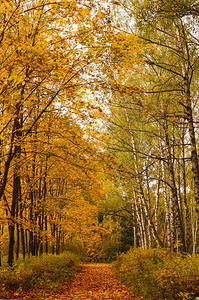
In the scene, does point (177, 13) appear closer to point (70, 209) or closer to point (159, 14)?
point (159, 14)

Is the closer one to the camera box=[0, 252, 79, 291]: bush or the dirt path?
box=[0, 252, 79, 291]: bush

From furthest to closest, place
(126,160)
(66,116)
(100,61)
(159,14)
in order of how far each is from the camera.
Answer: (126,160) < (66,116) < (159,14) < (100,61)

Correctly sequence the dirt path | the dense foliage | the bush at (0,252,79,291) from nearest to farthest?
the dense foliage → the bush at (0,252,79,291) → the dirt path

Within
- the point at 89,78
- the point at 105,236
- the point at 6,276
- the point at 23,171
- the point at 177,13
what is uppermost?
A: the point at 177,13

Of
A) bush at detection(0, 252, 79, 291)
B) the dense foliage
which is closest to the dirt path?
the dense foliage

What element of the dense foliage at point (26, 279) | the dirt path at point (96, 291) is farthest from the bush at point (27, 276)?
the dirt path at point (96, 291)

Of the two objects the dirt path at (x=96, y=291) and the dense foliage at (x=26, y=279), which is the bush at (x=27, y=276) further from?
the dirt path at (x=96, y=291)

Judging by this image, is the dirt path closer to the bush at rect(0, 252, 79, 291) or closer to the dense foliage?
the dense foliage

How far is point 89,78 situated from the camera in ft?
18.1

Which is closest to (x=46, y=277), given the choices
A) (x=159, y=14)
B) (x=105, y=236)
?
(x=159, y=14)

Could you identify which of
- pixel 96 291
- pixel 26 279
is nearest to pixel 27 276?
pixel 26 279

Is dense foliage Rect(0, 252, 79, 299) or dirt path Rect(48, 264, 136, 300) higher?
dense foliage Rect(0, 252, 79, 299)

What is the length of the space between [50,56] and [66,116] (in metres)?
1.81

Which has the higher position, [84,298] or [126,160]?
[126,160]
